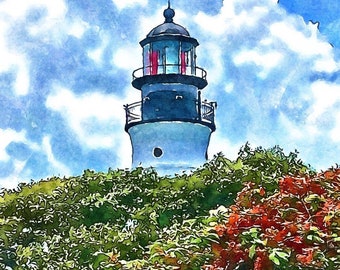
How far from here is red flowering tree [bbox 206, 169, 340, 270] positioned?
7598mm

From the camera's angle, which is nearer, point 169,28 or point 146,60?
point 146,60

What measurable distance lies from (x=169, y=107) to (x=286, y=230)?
25.3 metres

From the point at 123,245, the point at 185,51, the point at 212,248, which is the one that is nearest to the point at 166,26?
the point at 185,51

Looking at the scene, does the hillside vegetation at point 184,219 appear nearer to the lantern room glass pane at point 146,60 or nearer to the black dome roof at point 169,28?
the lantern room glass pane at point 146,60

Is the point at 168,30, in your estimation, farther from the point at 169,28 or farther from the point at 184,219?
the point at 184,219

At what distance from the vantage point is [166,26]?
109ft

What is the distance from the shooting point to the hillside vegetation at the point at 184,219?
7.73 metres

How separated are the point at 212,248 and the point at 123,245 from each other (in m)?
3.79

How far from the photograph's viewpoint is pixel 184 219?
544 inches

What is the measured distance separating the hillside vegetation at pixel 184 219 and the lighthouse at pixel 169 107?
54.6ft

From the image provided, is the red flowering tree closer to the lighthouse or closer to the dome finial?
the lighthouse

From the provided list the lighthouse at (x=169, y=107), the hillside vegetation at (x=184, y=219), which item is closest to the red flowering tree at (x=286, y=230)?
the hillside vegetation at (x=184, y=219)

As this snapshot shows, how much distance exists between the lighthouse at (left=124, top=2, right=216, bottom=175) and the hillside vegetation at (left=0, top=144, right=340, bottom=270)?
16.6 meters

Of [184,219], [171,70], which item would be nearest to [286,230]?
[184,219]
